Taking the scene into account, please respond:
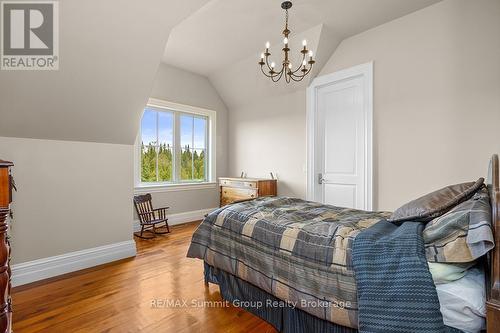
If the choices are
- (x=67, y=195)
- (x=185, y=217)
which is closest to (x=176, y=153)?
(x=185, y=217)

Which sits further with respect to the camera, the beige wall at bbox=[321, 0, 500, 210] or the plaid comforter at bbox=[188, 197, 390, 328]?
the beige wall at bbox=[321, 0, 500, 210]

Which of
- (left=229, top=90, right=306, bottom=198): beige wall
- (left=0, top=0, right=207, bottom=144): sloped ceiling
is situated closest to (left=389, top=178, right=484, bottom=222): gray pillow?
(left=0, top=0, right=207, bottom=144): sloped ceiling

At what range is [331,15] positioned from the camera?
2877 mm

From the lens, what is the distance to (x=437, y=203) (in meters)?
1.34

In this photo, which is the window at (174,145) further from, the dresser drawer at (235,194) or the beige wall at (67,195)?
the beige wall at (67,195)

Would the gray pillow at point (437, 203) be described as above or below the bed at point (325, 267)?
above

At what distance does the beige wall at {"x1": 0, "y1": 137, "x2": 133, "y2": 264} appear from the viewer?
2275 mm

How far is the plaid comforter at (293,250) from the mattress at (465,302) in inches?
13.8

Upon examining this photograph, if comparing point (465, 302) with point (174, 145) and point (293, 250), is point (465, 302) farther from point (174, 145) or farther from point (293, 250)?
point (174, 145)

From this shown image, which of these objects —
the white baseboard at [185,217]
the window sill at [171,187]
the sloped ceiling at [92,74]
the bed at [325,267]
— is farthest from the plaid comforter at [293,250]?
the white baseboard at [185,217]

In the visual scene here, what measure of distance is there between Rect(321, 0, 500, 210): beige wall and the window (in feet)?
9.73

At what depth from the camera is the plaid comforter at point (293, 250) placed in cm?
125

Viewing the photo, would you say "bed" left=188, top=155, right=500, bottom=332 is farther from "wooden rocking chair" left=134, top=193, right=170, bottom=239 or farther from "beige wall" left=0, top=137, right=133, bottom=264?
"wooden rocking chair" left=134, top=193, right=170, bottom=239

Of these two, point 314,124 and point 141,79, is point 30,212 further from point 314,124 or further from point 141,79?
point 314,124
